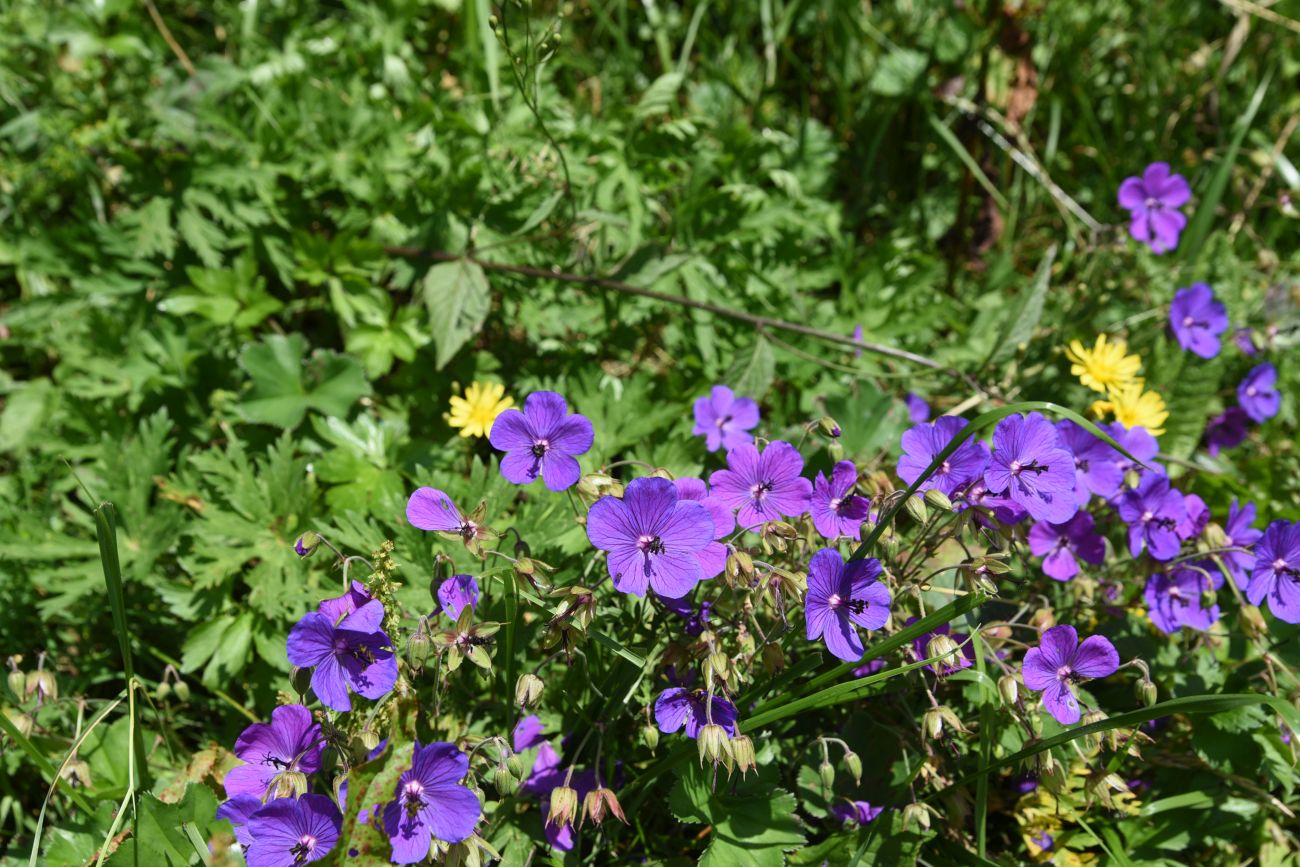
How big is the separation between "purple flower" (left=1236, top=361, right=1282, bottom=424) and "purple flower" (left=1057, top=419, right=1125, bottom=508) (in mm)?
934

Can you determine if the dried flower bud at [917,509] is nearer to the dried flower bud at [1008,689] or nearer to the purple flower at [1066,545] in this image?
the dried flower bud at [1008,689]

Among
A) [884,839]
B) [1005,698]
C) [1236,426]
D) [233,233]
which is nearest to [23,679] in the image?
[233,233]

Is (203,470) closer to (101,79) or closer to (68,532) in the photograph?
(68,532)

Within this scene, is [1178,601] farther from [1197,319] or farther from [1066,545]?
[1197,319]

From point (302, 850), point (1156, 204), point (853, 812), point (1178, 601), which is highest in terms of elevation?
point (1156, 204)

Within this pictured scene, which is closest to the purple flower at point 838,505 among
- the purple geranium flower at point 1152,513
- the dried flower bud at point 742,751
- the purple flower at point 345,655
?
the dried flower bud at point 742,751

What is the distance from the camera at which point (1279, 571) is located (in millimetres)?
1922

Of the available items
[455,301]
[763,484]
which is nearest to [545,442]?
[763,484]

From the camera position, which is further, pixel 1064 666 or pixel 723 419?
pixel 723 419

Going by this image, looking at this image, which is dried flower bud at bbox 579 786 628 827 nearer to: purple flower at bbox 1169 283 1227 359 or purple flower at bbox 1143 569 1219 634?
purple flower at bbox 1143 569 1219 634

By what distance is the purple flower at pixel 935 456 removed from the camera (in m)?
1.78

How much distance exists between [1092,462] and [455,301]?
153cm

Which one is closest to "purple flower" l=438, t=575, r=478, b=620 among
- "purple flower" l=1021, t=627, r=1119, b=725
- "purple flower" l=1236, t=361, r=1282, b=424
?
"purple flower" l=1021, t=627, r=1119, b=725

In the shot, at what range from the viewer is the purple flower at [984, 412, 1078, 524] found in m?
1.71
